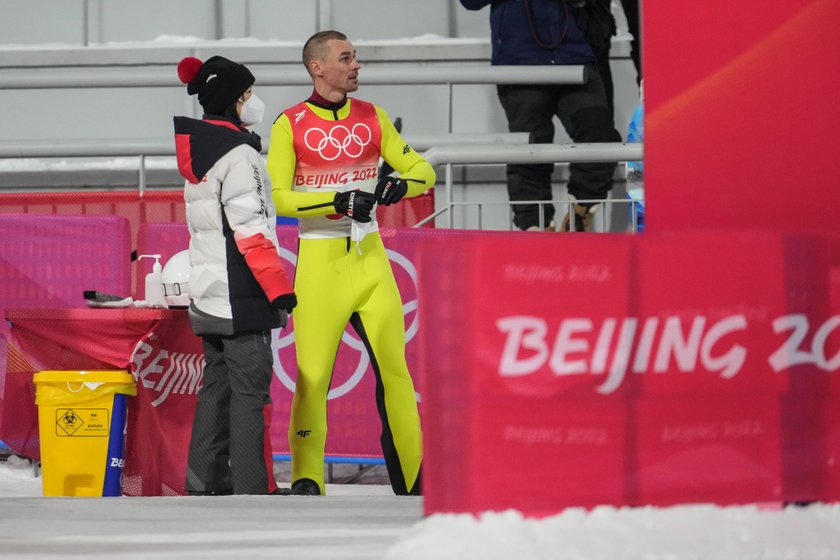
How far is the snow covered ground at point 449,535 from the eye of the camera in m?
2.18

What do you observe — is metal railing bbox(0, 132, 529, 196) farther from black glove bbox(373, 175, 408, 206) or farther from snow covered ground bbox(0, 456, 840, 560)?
snow covered ground bbox(0, 456, 840, 560)

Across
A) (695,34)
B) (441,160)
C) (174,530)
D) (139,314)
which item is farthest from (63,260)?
(695,34)

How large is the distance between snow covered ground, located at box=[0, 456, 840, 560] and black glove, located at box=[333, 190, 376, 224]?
1910 millimetres

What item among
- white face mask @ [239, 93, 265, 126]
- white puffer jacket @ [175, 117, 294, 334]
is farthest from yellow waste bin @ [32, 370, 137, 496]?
white face mask @ [239, 93, 265, 126]

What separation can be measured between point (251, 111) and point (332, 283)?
71 centimetres

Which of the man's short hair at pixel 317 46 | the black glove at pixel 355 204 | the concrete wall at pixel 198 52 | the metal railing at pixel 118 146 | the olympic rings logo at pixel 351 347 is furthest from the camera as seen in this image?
the concrete wall at pixel 198 52

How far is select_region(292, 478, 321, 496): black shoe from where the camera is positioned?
4.70 m

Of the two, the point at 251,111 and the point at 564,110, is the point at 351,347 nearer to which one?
the point at 251,111

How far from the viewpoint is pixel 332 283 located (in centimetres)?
475

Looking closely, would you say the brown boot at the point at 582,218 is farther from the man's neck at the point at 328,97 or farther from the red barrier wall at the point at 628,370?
the red barrier wall at the point at 628,370

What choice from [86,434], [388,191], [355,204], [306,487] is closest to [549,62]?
[388,191]

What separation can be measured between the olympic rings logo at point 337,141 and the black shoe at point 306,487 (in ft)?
4.02

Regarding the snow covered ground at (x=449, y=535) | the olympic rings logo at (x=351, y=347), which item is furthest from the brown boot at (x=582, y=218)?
the snow covered ground at (x=449, y=535)

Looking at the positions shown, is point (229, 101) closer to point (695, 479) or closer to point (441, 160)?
point (441, 160)
